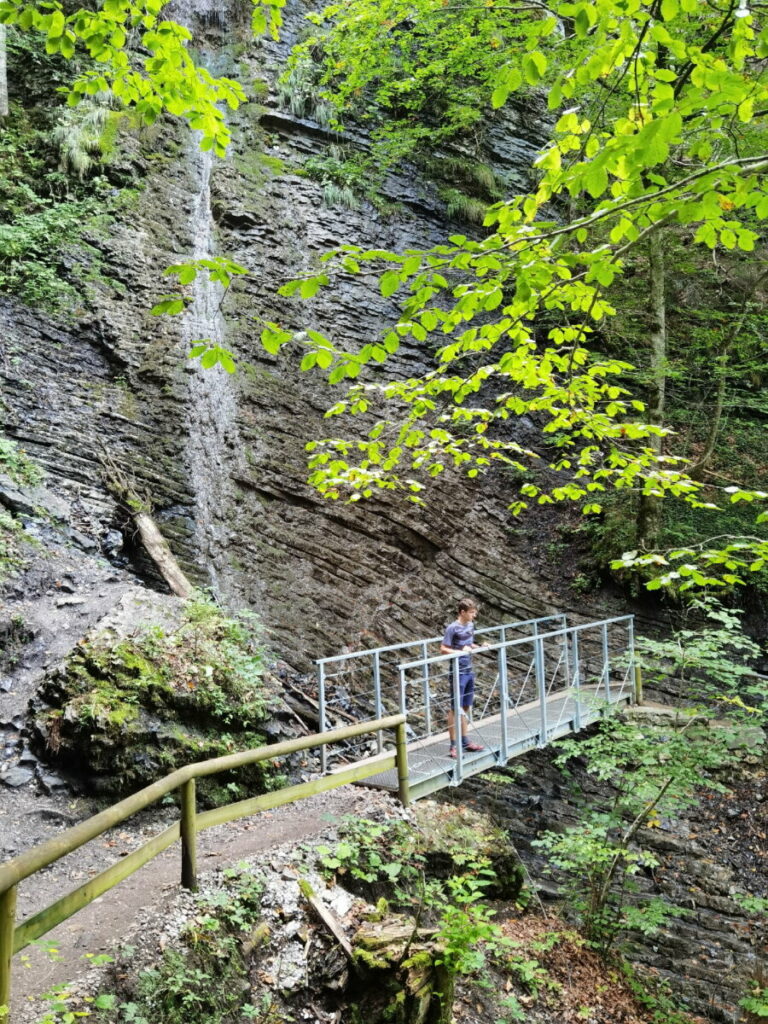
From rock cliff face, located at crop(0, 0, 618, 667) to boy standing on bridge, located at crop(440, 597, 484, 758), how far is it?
283cm

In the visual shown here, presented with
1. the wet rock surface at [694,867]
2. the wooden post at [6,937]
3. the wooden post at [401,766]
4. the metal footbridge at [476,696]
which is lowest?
the wet rock surface at [694,867]

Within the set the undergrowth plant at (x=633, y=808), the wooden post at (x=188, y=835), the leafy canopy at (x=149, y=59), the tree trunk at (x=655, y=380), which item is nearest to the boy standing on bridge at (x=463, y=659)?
the undergrowth plant at (x=633, y=808)

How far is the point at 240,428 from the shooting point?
1120cm

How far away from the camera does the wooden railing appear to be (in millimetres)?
2596

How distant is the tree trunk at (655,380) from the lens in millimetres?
10609

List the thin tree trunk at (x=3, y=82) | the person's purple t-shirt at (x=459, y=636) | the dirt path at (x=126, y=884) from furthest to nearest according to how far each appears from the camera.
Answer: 1. the thin tree trunk at (x=3, y=82)
2. the person's purple t-shirt at (x=459, y=636)
3. the dirt path at (x=126, y=884)

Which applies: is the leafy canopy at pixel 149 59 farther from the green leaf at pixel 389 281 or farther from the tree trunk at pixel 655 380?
the tree trunk at pixel 655 380

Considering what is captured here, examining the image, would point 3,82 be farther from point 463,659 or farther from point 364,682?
point 463,659

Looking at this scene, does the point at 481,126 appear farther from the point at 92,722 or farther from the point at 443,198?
the point at 92,722

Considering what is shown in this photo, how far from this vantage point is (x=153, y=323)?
11.7m

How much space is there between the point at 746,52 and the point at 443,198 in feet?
46.5

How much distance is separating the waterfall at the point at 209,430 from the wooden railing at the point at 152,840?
4.25 m

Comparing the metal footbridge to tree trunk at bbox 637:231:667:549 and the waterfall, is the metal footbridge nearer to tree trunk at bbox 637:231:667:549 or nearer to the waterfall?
tree trunk at bbox 637:231:667:549

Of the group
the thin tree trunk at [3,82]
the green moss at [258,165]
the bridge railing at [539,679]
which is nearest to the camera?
the bridge railing at [539,679]
